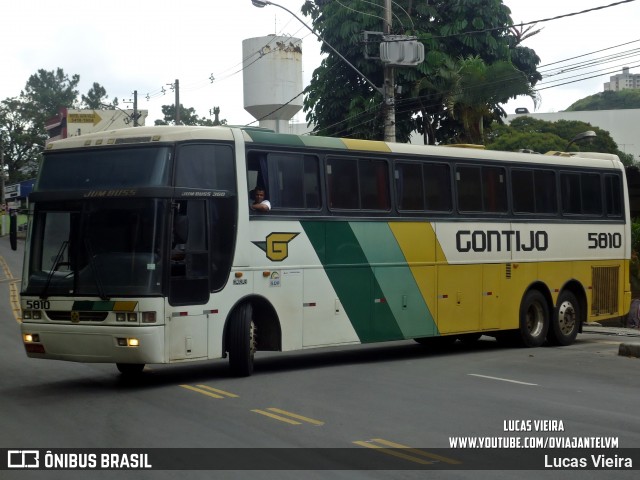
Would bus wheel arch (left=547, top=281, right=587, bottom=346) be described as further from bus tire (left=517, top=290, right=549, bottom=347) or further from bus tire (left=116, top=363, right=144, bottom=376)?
bus tire (left=116, top=363, right=144, bottom=376)

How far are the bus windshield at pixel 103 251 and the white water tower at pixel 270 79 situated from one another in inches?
1393

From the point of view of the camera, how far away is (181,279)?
1367cm

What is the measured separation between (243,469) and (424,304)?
Result: 9.57 meters

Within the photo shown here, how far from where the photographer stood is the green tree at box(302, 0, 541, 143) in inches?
1481

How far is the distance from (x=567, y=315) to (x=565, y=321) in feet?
0.43

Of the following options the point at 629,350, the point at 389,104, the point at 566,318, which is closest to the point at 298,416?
the point at 629,350

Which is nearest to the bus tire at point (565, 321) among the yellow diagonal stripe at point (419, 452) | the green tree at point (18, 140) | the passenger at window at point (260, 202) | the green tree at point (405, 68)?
the passenger at window at point (260, 202)

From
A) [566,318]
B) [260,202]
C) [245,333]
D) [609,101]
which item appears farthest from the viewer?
[609,101]

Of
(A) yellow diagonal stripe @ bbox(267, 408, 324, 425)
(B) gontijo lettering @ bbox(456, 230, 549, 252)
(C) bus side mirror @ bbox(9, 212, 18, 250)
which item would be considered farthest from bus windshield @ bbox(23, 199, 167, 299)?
(B) gontijo lettering @ bbox(456, 230, 549, 252)

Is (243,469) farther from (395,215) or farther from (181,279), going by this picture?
(395,215)

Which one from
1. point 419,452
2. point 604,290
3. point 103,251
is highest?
point 103,251

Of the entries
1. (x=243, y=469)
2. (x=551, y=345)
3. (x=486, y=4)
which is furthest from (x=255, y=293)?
(x=486, y=4)

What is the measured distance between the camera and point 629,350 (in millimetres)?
18641

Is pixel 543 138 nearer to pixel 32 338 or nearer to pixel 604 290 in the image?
pixel 604 290
